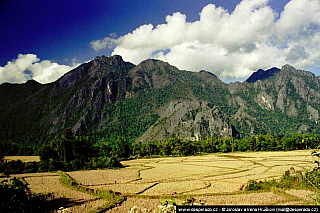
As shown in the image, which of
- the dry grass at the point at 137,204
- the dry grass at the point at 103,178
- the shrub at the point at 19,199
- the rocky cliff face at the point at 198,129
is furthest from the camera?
the rocky cliff face at the point at 198,129

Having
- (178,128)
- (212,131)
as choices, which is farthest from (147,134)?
(212,131)

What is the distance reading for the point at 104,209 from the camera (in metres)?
15.4

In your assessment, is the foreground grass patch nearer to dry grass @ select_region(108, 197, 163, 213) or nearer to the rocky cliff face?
dry grass @ select_region(108, 197, 163, 213)

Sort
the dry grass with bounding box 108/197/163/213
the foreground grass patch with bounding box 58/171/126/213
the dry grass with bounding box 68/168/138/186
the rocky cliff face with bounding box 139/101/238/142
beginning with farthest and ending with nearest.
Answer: the rocky cliff face with bounding box 139/101/238/142, the dry grass with bounding box 68/168/138/186, the foreground grass patch with bounding box 58/171/126/213, the dry grass with bounding box 108/197/163/213

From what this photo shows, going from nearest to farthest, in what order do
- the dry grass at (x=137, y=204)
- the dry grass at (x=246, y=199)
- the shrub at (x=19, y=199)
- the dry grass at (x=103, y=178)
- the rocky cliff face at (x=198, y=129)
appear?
1. the shrub at (x=19, y=199)
2. the dry grass at (x=137, y=204)
3. the dry grass at (x=246, y=199)
4. the dry grass at (x=103, y=178)
5. the rocky cliff face at (x=198, y=129)

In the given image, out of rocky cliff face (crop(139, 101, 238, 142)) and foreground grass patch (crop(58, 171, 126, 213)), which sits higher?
rocky cliff face (crop(139, 101, 238, 142))

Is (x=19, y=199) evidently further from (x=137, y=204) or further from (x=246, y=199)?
(x=246, y=199)

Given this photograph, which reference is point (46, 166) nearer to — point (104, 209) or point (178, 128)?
point (104, 209)

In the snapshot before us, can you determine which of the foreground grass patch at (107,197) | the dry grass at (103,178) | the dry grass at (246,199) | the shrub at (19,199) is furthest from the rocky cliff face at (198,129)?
the shrub at (19,199)

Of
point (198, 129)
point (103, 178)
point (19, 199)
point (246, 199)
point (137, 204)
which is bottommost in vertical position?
point (103, 178)

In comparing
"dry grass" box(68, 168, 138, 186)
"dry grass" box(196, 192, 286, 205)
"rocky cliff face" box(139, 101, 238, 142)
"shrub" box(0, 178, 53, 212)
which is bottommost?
"dry grass" box(68, 168, 138, 186)

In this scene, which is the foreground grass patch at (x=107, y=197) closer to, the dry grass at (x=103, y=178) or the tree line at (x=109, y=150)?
the dry grass at (x=103, y=178)

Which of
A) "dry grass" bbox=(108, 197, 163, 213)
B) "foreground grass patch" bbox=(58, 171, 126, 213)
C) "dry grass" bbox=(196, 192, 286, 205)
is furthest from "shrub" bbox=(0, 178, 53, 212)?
"dry grass" bbox=(196, 192, 286, 205)

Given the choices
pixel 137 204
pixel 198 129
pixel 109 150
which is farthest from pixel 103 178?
pixel 198 129
